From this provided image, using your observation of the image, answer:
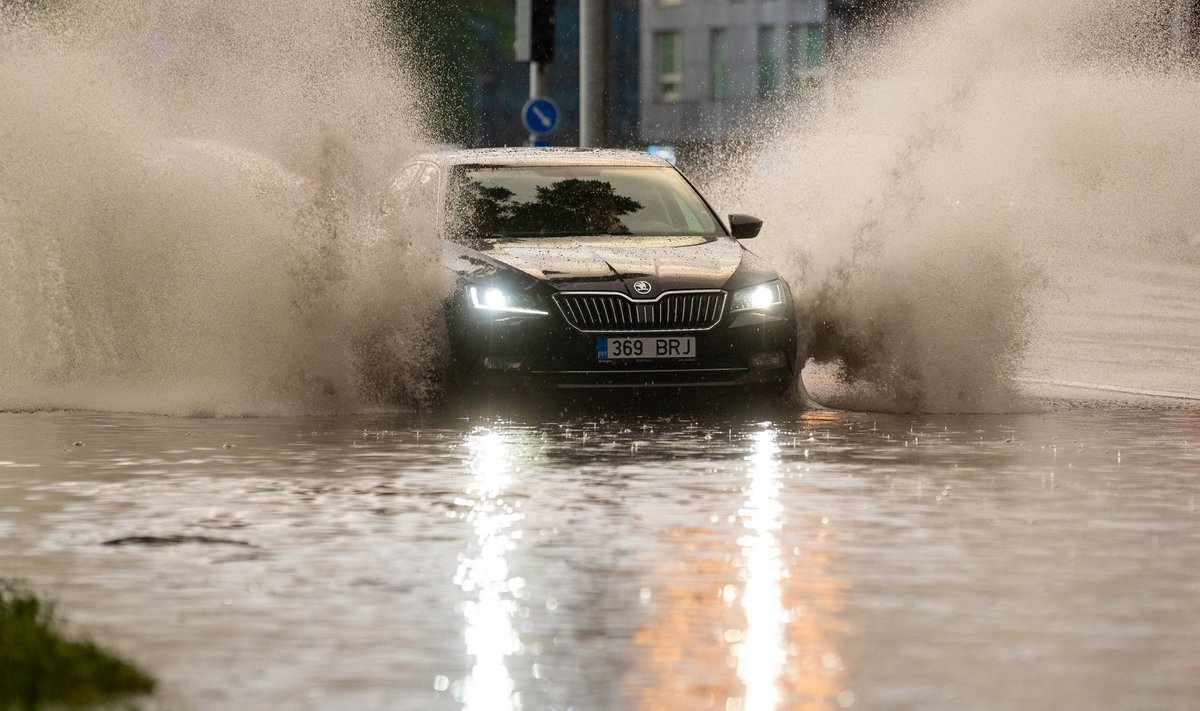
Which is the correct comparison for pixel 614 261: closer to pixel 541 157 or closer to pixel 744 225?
pixel 744 225

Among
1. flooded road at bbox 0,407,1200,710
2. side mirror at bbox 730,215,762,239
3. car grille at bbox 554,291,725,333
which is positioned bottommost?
flooded road at bbox 0,407,1200,710

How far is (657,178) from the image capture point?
1805 centimetres

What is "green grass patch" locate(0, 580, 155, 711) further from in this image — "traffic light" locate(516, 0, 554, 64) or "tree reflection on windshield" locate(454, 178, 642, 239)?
"traffic light" locate(516, 0, 554, 64)

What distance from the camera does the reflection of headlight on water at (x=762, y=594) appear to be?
7.32m

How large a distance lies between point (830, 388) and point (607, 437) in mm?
3649

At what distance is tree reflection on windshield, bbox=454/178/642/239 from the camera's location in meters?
17.0

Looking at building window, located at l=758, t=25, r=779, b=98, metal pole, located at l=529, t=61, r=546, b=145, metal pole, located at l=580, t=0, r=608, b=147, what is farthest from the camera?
building window, located at l=758, t=25, r=779, b=98

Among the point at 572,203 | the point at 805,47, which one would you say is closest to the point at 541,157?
the point at 572,203

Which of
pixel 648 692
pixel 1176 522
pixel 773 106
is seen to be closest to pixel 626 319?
pixel 1176 522

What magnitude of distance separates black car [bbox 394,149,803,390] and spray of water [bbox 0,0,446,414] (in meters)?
0.41

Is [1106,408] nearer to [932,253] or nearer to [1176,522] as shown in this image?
[932,253]

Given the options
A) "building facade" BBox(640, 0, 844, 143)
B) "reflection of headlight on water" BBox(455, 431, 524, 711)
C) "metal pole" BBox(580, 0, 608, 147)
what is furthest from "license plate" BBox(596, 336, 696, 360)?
"building facade" BBox(640, 0, 844, 143)

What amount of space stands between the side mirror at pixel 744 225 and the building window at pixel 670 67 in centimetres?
8120

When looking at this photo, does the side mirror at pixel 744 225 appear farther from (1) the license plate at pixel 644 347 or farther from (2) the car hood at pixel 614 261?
(1) the license plate at pixel 644 347
